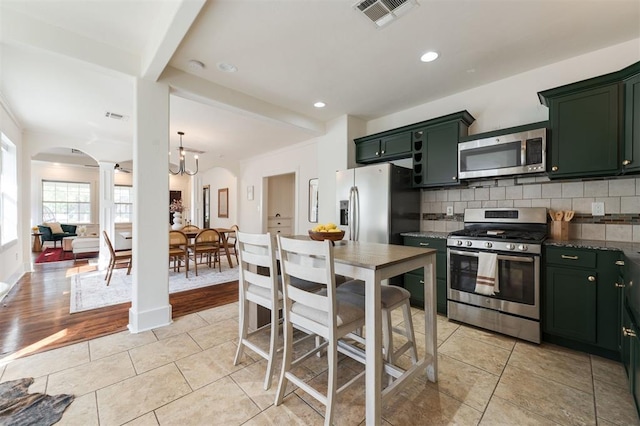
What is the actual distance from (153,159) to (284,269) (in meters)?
1.93

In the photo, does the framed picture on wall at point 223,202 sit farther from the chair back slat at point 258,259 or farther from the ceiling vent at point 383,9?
the ceiling vent at point 383,9

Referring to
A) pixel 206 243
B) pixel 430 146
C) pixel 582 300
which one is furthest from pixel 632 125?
pixel 206 243

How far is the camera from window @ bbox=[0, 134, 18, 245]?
12.8 feet

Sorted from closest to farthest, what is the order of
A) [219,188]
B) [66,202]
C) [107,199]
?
[107,199] → [66,202] → [219,188]

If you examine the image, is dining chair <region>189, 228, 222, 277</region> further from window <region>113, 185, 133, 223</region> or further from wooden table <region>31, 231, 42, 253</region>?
wooden table <region>31, 231, 42, 253</region>

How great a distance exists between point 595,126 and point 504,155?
0.66 metres

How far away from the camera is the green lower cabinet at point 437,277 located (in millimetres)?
2904

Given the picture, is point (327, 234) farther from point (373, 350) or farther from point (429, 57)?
point (429, 57)

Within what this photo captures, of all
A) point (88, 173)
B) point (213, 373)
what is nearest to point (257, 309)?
point (213, 373)

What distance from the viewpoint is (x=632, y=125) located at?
208cm

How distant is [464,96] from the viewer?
3.25 m

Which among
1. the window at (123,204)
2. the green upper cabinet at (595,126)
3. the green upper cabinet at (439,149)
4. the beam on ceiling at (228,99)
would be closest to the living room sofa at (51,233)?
the window at (123,204)

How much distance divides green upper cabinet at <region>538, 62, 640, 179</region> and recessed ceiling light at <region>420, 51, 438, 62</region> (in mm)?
1020

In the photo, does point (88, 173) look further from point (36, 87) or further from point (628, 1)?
point (628, 1)
